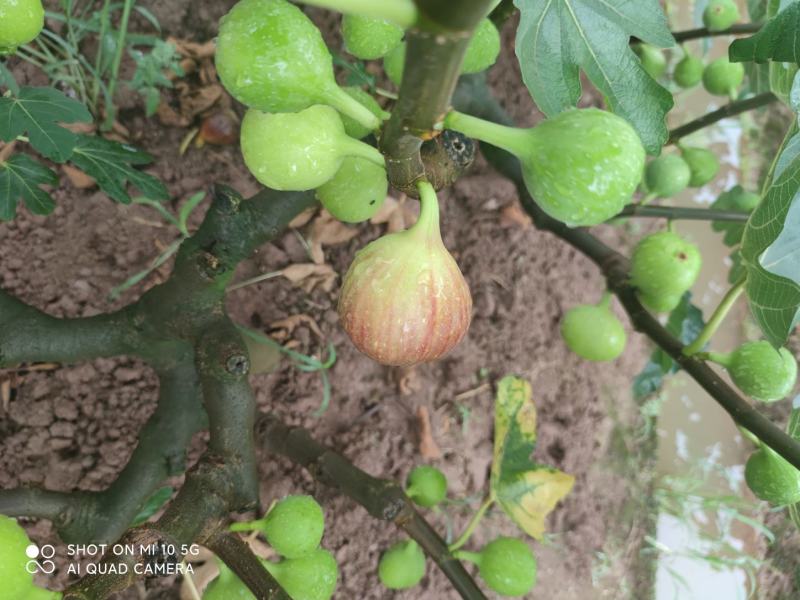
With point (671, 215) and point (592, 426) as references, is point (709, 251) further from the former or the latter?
point (671, 215)

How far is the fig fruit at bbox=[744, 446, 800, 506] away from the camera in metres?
1.07

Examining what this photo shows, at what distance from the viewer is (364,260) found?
0.65 metres

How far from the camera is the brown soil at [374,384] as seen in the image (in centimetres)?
151

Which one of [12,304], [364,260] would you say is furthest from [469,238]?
[364,260]

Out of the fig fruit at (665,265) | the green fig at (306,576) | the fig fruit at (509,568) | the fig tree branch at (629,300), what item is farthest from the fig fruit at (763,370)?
the green fig at (306,576)

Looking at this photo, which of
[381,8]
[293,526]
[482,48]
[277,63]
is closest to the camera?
[381,8]

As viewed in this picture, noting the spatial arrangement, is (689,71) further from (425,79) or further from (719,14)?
(425,79)

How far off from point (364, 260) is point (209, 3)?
1.30 metres

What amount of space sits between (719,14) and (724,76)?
0.14m

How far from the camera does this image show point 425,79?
50 centimetres

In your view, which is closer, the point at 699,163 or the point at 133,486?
the point at 133,486

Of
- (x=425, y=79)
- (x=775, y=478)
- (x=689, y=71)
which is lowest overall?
(x=775, y=478)

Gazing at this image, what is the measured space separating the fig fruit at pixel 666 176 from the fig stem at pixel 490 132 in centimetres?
97

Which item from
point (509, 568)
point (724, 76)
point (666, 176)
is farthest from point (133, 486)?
point (724, 76)
